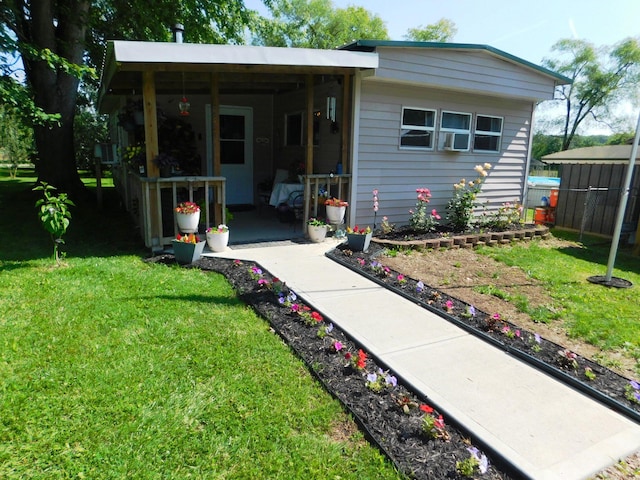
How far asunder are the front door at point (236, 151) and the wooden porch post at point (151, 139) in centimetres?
349

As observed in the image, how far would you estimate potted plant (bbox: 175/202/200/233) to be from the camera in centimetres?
552

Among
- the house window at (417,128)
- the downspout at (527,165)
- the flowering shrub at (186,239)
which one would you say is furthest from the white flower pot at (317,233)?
the downspout at (527,165)

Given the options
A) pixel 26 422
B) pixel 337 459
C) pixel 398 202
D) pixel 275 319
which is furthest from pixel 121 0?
pixel 337 459

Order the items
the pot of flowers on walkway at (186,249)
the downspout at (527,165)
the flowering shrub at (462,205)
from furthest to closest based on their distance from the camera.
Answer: the downspout at (527,165), the flowering shrub at (462,205), the pot of flowers on walkway at (186,249)

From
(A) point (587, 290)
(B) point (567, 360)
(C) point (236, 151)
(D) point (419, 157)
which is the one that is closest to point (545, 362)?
(B) point (567, 360)

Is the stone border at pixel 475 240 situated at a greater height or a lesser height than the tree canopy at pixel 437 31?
lesser

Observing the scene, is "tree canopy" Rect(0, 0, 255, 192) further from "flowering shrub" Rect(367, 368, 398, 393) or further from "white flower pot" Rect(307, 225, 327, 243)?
"flowering shrub" Rect(367, 368, 398, 393)

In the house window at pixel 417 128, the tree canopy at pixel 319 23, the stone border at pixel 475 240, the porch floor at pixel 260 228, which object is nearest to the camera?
the stone border at pixel 475 240

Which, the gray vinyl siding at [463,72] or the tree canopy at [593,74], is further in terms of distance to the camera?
the tree canopy at [593,74]

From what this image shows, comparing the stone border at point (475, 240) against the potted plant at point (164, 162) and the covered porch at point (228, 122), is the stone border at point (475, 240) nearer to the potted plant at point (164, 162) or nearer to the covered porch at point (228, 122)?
the covered porch at point (228, 122)

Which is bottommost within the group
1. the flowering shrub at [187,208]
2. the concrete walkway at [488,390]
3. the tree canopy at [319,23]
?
the concrete walkway at [488,390]

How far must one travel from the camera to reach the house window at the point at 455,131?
779 centimetres

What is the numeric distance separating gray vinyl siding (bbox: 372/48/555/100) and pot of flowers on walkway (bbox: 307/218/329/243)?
2347mm

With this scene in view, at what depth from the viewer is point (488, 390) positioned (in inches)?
113
